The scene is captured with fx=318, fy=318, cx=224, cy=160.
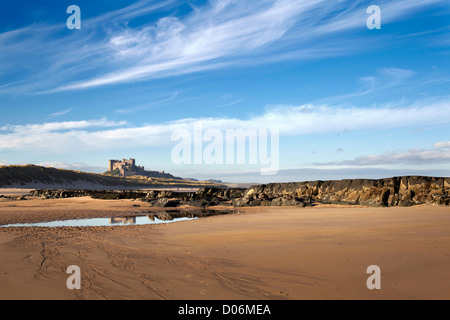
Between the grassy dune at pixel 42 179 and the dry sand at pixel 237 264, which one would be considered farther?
the grassy dune at pixel 42 179

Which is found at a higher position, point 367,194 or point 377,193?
point 377,193

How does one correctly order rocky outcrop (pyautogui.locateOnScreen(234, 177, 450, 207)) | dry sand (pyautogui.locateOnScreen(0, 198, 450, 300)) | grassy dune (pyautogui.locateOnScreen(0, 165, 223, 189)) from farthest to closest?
grassy dune (pyautogui.locateOnScreen(0, 165, 223, 189)), rocky outcrop (pyautogui.locateOnScreen(234, 177, 450, 207)), dry sand (pyautogui.locateOnScreen(0, 198, 450, 300))

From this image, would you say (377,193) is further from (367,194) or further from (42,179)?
(42,179)

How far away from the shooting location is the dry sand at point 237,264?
Answer: 559 cm

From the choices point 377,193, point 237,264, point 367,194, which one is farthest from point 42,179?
point 237,264

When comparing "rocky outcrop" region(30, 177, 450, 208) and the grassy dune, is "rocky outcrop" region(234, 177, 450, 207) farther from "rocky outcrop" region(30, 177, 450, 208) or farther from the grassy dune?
the grassy dune

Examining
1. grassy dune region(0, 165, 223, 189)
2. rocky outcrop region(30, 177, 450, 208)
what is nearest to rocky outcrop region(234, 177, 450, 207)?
rocky outcrop region(30, 177, 450, 208)

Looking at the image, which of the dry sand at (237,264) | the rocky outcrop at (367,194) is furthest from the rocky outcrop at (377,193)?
the dry sand at (237,264)

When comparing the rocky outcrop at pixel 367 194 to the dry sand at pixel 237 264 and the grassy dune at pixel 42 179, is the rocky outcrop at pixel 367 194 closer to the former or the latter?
the dry sand at pixel 237 264

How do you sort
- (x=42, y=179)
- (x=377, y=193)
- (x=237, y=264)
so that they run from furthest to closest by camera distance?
(x=42, y=179) < (x=377, y=193) < (x=237, y=264)

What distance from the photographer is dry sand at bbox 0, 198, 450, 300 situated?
5.59m

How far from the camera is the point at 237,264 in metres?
7.59

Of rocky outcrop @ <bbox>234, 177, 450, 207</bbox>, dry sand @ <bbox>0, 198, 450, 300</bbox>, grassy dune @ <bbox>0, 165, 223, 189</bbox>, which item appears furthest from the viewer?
grassy dune @ <bbox>0, 165, 223, 189</bbox>
